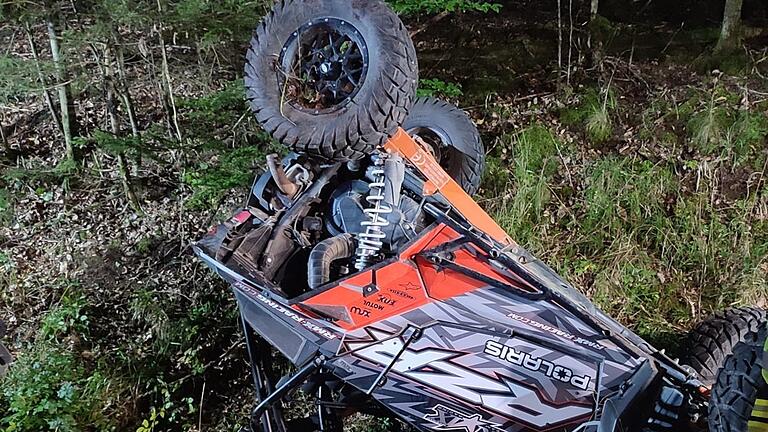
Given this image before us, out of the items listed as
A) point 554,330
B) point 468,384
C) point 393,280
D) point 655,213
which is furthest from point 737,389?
point 655,213

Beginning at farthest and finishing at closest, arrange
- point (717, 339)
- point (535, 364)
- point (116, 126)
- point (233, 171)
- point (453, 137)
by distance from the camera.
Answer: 1. point (116, 126)
2. point (233, 171)
3. point (453, 137)
4. point (717, 339)
5. point (535, 364)

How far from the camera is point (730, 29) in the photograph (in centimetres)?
597

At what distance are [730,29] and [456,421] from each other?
4.72 meters

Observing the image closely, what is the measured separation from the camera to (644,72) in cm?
612

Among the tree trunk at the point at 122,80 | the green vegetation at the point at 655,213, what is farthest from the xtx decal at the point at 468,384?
the tree trunk at the point at 122,80

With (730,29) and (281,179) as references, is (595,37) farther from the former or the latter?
(281,179)

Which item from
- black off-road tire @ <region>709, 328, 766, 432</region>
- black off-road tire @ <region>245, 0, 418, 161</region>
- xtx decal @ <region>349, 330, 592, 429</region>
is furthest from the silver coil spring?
black off-road tire @ <region>709, 328, 766, 432</region>

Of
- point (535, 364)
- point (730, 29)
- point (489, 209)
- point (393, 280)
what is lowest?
point (489, 209)

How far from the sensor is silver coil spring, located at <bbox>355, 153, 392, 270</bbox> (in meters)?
3.14

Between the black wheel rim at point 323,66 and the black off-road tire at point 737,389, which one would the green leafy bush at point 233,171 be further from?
the black off-road tire at point 737,389

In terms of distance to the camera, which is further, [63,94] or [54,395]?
[63,94]

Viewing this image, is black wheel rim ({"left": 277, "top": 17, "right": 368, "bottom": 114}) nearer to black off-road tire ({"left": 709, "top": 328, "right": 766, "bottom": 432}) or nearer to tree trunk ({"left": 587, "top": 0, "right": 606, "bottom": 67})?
black off-road tire ({"left": 709, "top": 328, "right": 766, "bottom": 432})

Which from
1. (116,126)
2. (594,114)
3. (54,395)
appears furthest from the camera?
(116,126)

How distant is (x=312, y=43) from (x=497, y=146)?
2985 mm
